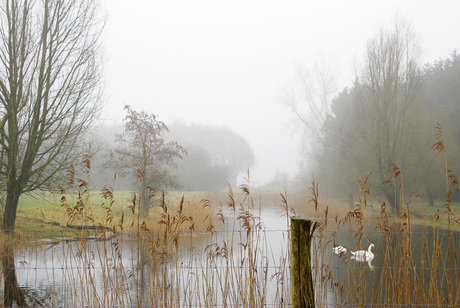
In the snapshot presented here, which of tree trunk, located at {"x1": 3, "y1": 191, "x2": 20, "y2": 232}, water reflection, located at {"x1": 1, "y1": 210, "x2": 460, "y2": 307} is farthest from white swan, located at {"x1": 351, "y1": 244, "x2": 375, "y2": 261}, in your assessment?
tree trunk, located at {"x1": 3, "y1": 191, "x2": 20, "y2": 232}

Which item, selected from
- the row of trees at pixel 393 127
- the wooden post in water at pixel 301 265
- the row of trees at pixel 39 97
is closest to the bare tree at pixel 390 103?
the row of trees at pixel 393 127

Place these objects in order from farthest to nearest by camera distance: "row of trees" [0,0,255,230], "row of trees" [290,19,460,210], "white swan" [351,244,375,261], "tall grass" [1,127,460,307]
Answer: "row of trees" [290,19,460,210] → "row of trees" [0,0,255,230] → "white swan" [351,244,375,261] → "tall grass" [1,127,460,307]

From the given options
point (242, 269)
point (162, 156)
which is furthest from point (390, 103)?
point (242, 269)

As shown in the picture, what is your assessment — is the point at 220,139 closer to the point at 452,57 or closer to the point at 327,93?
the point at 327,93

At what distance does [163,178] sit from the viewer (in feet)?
56.1

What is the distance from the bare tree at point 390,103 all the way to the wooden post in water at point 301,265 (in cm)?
1557

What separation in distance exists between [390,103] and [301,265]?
53.6 feet

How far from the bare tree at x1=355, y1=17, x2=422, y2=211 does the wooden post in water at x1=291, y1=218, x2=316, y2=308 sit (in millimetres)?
15570

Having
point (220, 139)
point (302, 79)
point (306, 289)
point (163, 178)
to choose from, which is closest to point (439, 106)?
point (163, 178)

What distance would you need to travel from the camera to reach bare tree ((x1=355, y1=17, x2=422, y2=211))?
1694cm

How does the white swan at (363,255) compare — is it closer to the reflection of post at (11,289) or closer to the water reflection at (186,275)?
the water reflection at (186,275)

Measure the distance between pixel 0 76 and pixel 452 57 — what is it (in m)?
23.6

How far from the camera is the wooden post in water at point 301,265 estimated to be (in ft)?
7.18

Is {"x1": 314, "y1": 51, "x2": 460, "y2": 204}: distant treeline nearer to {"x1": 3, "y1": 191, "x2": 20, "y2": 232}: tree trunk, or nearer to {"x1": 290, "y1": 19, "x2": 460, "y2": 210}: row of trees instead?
{"x1": 290, "y1": 19, "x2": 460, "y2": 210}: row of trees
